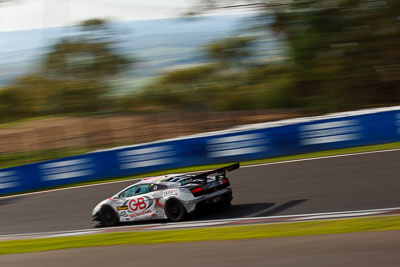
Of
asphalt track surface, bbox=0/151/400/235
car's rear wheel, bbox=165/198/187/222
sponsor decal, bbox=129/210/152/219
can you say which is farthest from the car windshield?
asphalt track surface, bbox=0/151/400/235

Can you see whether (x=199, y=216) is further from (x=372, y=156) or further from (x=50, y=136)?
(x=50, y=136)

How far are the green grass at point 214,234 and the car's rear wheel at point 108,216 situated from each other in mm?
1672

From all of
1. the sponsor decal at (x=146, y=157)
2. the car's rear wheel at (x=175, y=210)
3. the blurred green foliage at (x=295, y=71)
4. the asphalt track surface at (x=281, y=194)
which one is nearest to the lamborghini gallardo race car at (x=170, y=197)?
the car's rear wheel at (x=175, y=210)

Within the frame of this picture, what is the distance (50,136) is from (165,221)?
1814 centimetres

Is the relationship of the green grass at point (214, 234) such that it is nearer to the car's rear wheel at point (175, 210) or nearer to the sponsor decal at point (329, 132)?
the car's rear wheel at point (175, 210)

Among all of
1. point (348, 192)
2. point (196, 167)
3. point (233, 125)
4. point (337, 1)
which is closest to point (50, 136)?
point (233, 125)

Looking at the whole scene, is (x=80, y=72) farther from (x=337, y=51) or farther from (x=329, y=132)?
(x=329, y=132)

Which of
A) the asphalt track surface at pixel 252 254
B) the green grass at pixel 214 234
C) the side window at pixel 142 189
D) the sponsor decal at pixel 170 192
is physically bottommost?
the green grass at pixel 214 234

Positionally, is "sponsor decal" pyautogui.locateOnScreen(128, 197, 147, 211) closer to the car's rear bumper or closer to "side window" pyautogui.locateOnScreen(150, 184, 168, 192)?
"side window" pyautogui.locateOnScreen(150, 184, 168, 192)

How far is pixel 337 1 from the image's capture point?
25141mm

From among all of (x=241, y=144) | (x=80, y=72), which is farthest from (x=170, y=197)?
(x=80, y=72)

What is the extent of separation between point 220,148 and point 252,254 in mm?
10684

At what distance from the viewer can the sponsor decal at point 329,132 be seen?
1566 centimetres

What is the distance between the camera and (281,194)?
11867 mm
